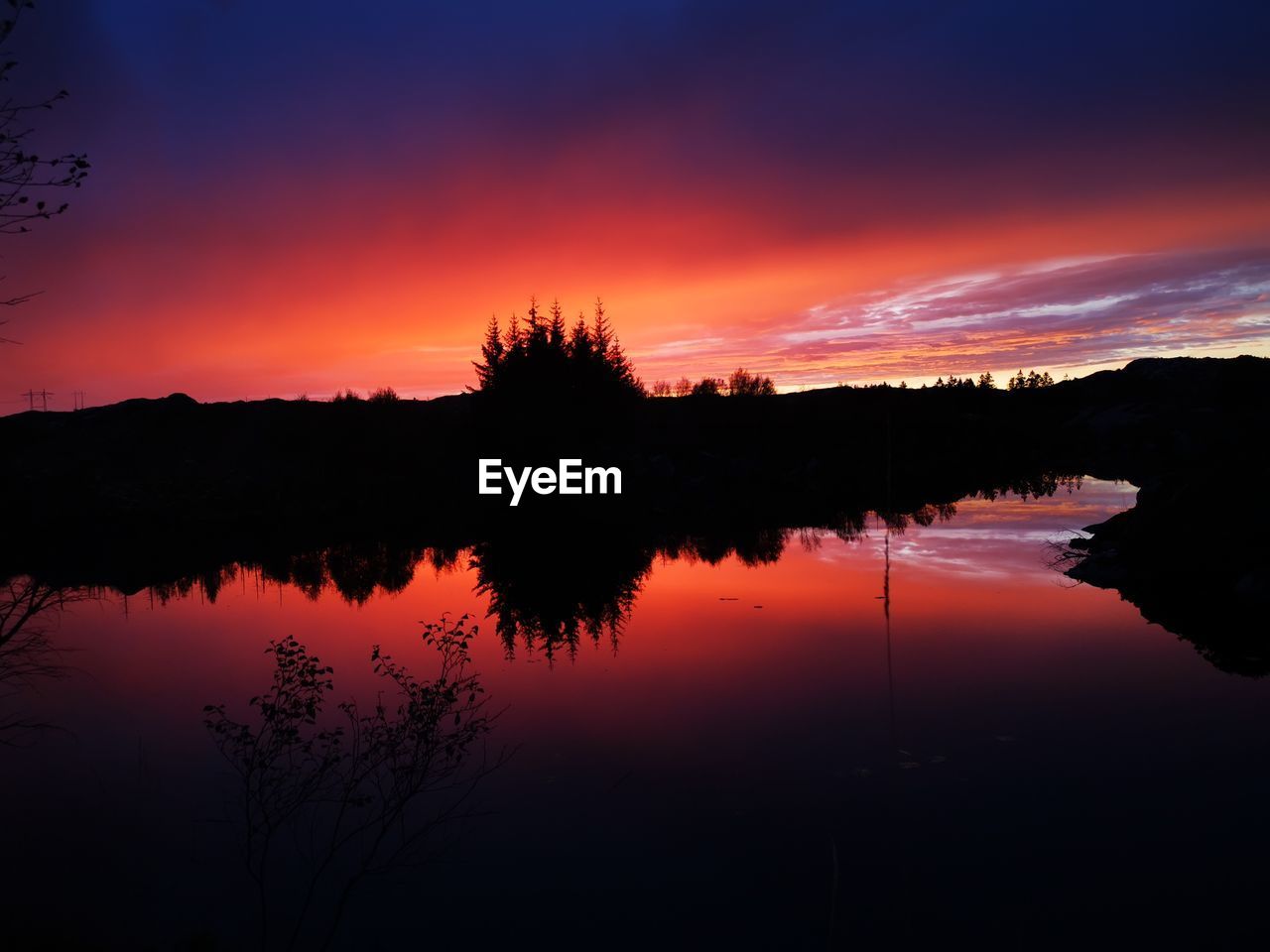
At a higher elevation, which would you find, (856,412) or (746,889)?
(856,412)

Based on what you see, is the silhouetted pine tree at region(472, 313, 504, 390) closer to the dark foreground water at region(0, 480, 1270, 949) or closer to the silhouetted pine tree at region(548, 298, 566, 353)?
the silhouetted pine tree at region(548, 298, 566, 353)

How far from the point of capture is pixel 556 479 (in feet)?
174

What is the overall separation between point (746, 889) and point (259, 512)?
42.5m

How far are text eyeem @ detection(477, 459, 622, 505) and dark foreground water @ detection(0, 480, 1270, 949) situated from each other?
104 ft

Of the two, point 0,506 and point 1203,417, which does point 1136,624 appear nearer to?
point 0,506

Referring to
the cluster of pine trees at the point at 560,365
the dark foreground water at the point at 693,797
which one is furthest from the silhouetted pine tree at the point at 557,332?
the dark foreground water at the point at 693,797

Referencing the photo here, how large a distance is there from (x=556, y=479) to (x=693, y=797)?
43.0 meters

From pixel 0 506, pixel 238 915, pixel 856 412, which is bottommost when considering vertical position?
pixel 238 915

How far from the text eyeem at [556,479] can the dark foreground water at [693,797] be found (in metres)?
31.7

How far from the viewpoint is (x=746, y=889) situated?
8.49m

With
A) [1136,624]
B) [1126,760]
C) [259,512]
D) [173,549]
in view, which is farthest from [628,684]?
[259,512]

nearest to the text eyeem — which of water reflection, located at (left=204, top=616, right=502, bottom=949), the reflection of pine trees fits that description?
the reflection of pine trees

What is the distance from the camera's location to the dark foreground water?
8164 mm

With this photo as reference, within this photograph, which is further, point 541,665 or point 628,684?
point 541,665
